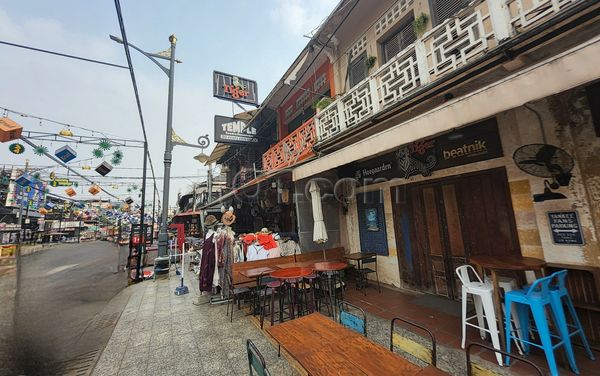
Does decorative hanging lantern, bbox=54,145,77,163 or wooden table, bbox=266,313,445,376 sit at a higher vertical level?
decorative hanging lantern, bbox=54,145,77,163

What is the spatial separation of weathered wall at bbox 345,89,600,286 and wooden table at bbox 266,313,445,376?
140 inches

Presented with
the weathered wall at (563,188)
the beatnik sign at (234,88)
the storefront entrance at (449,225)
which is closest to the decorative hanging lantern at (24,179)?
the beatnik sign at (234,88)

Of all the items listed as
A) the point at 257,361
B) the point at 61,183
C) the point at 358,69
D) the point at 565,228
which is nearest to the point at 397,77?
the point at 358,69

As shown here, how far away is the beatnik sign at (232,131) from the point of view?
1039 centimetres

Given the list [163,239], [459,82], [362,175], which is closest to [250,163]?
[163,239]

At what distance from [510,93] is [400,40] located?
501 cm

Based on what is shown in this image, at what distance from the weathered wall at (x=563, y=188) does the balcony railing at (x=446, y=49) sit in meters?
1.33

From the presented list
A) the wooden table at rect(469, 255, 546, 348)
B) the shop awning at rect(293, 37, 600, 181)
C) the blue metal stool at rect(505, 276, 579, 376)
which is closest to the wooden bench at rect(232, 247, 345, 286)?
the shop awning at rect(293, 37, 600, 181)

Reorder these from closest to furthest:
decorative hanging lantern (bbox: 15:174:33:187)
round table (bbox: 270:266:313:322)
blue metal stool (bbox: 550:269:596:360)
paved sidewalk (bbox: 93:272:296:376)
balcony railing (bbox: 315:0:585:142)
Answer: blue metal stool (bbox: 550:269:596:360), balcony railing (bbox: 315:0:585:142), paved sidewalk (bbox: 93:272:296:376), round table (bbox: 270:266:313:322), decorative hanging lantern (bbox: 15:174:33:187)

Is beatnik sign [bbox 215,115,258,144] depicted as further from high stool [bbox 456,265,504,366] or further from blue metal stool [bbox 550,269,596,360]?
blue metal stool [bbox 550,269,596,360]

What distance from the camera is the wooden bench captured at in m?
5.83

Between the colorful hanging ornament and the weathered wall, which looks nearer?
the weathered wall

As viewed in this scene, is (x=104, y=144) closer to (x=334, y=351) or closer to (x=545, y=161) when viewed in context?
(x=334, y=351)

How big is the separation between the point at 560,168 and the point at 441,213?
7.39 feet
